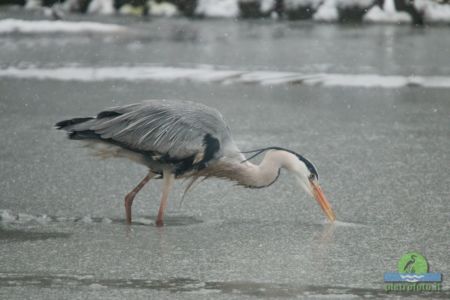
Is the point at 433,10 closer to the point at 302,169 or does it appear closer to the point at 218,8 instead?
the point at 218,8

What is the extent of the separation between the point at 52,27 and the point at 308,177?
340 inches

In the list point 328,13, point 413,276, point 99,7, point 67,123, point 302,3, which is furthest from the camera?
point 99,7

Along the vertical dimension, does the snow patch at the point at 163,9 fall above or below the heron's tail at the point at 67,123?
below

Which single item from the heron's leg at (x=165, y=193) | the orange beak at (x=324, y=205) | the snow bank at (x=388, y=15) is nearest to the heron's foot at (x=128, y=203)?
the heron's leg at (x=165, y=193)

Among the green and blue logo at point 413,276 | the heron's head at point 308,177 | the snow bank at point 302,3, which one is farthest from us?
the snow bank at point 302,3

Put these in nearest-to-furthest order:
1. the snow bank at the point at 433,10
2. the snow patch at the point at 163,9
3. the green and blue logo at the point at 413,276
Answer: the green and blue logo at the point at 413,276 < the snow bank at the point at 433,10 < the snow patch at the point at 163,9

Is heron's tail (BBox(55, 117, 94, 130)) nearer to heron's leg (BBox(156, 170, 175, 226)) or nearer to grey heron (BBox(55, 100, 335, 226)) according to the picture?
grey heron (BBox(55, 100, 335, 226))

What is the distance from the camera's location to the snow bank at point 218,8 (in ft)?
54.4

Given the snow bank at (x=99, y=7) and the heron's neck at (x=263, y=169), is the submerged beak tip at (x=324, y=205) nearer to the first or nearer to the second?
the heron's neck at (x=263, y=169)

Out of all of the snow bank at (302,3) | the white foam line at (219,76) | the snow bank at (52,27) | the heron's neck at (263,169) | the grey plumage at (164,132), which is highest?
the grey plumage at (164,132)

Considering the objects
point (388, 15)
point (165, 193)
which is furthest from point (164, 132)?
point (388, 15)

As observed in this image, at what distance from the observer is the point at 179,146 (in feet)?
25.5

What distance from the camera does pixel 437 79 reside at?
1277 centimetres

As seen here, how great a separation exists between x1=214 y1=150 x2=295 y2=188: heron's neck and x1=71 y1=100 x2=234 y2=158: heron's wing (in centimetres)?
23
